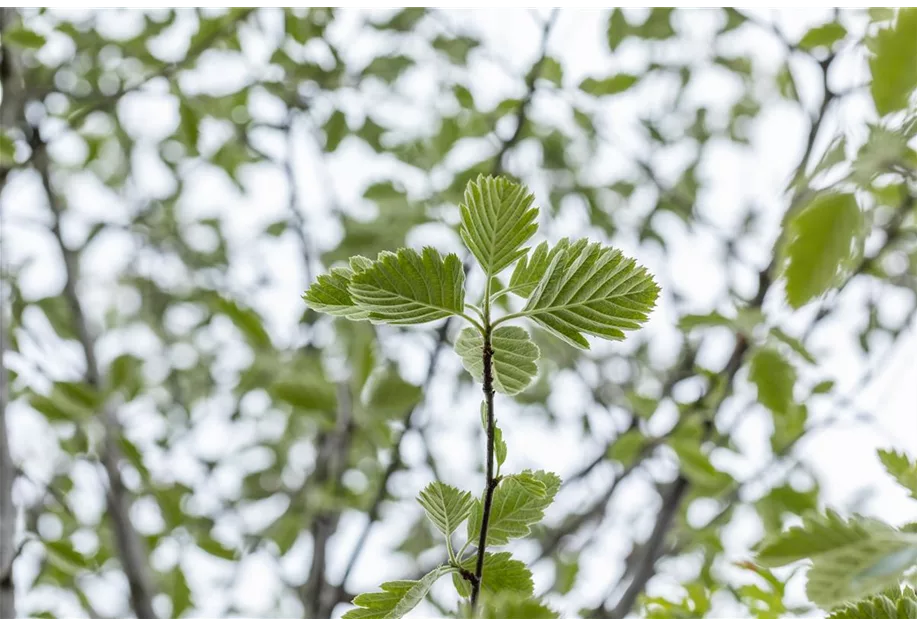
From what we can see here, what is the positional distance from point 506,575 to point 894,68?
0.92ft

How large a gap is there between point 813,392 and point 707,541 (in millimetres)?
229

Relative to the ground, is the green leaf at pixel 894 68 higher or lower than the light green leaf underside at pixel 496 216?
higher

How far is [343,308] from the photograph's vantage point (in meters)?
0.30

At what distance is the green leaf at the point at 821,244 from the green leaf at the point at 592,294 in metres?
0.11

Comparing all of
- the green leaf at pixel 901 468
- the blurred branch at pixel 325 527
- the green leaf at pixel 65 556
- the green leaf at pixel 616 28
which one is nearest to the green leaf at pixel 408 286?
the green leaf at pixel 901 468

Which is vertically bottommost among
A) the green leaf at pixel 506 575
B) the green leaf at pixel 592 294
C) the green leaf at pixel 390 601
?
the green leaf at pixel 390 601

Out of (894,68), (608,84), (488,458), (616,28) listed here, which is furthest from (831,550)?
(616,28)

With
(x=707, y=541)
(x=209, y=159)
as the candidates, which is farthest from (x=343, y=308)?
(x=209, y=159)

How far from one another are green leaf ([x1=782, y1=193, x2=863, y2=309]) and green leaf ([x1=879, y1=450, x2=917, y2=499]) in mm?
77

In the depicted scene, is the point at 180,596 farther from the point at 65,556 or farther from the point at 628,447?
the point at 628,447

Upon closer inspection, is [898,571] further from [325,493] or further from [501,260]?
[325,493]

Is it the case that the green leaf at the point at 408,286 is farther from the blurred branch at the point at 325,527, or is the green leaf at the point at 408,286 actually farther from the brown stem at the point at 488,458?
the blurred branch at the point at 325,527

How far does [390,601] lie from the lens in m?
0.29

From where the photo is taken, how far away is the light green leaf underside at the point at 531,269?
30cm
